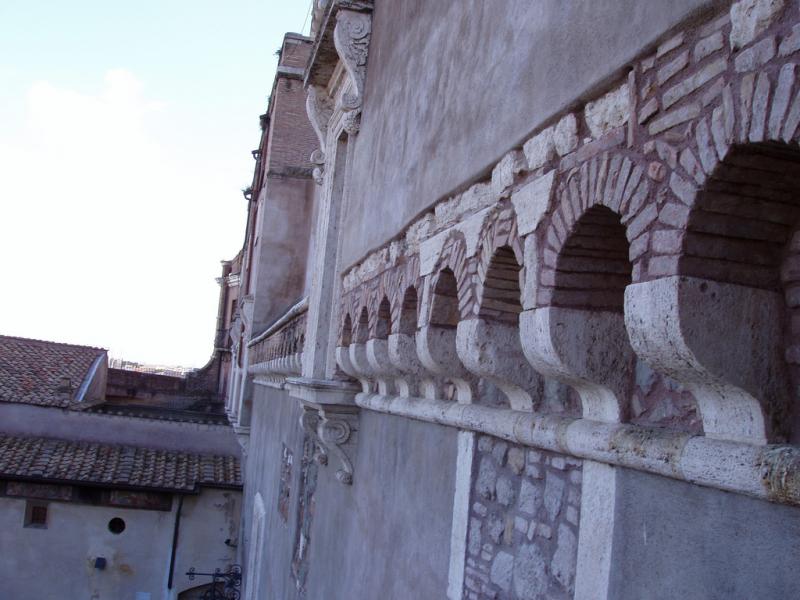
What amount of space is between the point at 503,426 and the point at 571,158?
1114mm

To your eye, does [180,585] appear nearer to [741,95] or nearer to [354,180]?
[354,180]

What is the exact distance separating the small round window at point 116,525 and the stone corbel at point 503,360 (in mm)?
14587

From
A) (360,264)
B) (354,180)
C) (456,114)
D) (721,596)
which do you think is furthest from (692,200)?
(354,180)

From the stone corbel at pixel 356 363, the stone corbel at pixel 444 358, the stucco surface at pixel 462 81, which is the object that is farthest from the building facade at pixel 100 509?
the stone corbel at pixel 444 358

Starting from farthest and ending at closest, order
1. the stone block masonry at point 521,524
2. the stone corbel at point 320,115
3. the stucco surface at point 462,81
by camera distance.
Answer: the stone corbel at point 320,115
the stone block masonry at point 521,524
the stucco surface at point 462,81

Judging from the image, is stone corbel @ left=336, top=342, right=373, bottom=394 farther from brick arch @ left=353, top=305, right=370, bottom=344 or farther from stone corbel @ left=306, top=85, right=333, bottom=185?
stone corbel @ left=306, top=85, right=333, bottom=185

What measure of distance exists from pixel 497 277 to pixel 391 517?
207cm

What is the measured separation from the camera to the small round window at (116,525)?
15977mm

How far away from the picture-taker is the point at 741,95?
1.76 m

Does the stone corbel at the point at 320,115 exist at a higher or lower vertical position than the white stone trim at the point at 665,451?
higher

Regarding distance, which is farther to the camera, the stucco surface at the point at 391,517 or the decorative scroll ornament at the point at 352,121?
the decorative scroll ornament at the point at 352,121

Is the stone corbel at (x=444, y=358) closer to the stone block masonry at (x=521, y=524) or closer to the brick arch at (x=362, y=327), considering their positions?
the stone block masonry at (x=521, y=524)

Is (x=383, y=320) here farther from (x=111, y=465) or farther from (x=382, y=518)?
(x=111, y=465)

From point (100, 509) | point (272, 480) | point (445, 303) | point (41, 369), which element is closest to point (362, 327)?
point (445, 303)
